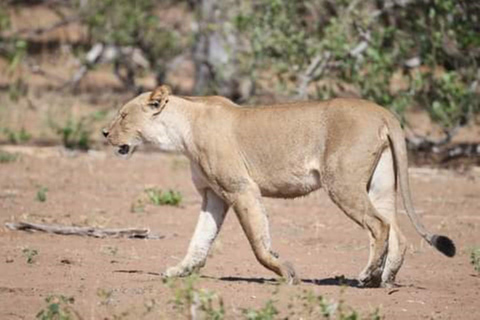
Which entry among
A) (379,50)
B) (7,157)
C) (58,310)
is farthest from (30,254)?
(379,50)

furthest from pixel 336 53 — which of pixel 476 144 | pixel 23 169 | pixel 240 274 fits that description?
pixel 240 274

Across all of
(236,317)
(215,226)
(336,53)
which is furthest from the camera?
(336,53)

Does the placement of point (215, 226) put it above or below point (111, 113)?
above

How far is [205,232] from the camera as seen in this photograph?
25.7 ft

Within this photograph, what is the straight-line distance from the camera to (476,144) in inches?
588

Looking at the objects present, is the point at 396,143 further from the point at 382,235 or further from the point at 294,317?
the point at 294,317

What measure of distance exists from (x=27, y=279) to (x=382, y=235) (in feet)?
7.58

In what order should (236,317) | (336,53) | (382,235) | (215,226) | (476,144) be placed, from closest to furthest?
(236,317)
(382,235)
(215,226)
(336,53)
(476,144)

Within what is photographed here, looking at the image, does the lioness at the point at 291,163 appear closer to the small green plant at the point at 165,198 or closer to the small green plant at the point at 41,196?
the small green plant at the point at 165,198

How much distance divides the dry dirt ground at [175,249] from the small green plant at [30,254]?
0.03 metres

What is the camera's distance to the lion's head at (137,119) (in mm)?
8062

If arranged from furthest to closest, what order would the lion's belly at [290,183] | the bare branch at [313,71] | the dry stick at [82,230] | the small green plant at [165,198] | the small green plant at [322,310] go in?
the bare branch at [313,71], the small green plant at [165,198], the dry stick at [82,230], the lion's belly at [290,183], the small green plant at [322,310]

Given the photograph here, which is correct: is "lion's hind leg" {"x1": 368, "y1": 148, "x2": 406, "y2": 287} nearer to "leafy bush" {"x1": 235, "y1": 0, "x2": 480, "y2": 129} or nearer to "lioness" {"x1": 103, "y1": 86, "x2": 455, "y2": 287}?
"lioness" {"x1": 103, "y1": 86, "x2": 455, "y2": 287}

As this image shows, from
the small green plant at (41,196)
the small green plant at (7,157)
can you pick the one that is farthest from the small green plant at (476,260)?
the small green plant at (7,157)
